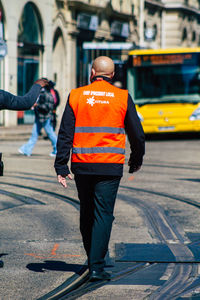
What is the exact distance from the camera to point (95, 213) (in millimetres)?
5453

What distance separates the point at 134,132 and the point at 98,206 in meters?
0.61

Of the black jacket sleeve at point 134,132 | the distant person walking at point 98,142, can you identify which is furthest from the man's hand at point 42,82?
the black jacket sleeve at point 134,132

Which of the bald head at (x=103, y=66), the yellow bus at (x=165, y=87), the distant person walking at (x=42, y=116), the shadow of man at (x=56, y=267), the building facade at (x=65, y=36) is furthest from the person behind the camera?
the building facade at (x=65, y=36)

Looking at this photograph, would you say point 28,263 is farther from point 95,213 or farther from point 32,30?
point 32,30

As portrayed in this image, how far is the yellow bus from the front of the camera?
21.6 meters

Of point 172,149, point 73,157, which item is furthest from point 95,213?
point 172,149

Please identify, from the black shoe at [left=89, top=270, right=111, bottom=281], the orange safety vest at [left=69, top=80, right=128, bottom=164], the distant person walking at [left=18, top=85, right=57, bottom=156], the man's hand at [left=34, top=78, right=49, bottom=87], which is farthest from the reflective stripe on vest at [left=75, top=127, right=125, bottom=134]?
the distant person walking at [left=18, top=85, right=57, bottom=156]

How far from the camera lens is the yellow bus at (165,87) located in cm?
2164

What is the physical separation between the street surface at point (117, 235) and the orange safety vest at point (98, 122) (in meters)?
0.97

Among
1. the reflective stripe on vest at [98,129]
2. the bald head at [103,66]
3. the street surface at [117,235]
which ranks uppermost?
the bald head at [103,66]

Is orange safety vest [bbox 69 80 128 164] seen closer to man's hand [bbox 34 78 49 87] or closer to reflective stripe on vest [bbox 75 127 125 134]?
reflective stripe on vest [bbox 75 127 125 134]

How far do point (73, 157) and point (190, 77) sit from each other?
17113mm

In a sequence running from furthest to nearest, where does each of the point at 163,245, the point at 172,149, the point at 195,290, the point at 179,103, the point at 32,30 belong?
the point at 32,30, the point at 179,103, the point at 172,149, the point at 163,245, the point at 195,290

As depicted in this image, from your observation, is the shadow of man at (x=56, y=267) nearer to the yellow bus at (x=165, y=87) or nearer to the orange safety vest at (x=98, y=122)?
the orange safety vest at (x=98, y=122)
